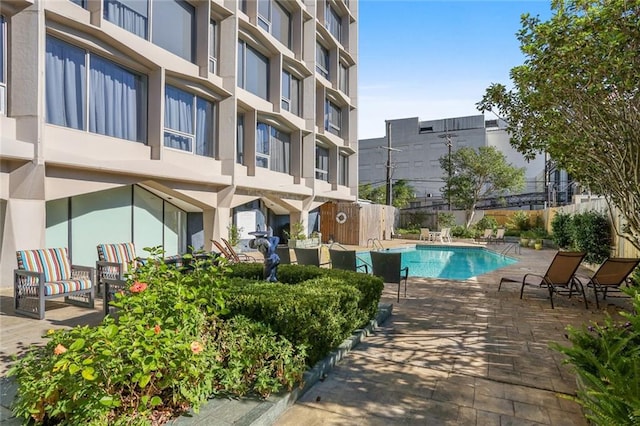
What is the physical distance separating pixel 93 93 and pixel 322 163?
13.3 metres

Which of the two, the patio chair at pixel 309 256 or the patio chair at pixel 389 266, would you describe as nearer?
the patio chair at pixel 389 266

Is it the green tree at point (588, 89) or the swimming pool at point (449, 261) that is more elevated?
the green tree at point (588, 89)

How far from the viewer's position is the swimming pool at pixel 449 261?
1291 cm

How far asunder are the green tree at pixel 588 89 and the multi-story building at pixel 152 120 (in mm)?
8916

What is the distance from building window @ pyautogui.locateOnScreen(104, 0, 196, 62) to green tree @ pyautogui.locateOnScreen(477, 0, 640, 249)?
9.33 meters

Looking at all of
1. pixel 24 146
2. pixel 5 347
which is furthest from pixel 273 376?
pixel 24 146

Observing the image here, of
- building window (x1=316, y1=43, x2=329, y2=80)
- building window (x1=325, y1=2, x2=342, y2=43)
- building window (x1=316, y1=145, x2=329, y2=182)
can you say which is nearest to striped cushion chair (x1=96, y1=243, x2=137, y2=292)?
building window (x1=316, y1=145, x2=329, y2=182)

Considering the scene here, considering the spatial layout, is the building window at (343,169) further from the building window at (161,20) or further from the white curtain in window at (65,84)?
the white curtain in window at (65,84)

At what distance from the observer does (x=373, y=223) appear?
2238cm

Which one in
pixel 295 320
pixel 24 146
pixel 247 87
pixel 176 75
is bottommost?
pixel 295 320

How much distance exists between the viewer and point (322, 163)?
20953 millimetres

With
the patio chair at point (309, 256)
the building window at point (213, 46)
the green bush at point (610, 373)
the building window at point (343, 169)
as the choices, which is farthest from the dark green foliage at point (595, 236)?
the building window at point (343, 169)

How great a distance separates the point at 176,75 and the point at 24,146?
4.88m

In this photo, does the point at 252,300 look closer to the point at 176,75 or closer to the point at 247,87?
the point at 176,75
